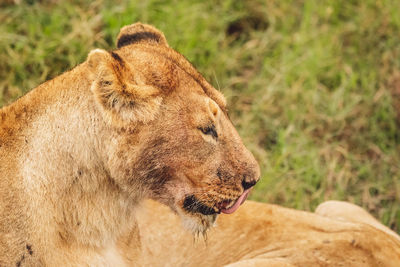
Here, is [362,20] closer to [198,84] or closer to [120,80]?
[198,84]

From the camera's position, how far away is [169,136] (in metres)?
2.49

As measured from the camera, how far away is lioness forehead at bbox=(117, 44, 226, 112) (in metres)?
2.53

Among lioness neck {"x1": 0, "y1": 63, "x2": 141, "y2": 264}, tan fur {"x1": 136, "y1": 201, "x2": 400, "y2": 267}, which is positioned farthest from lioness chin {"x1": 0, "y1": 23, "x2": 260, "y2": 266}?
tan fur {"x1": 136, "y1": 201, "x2": 400, "y2": 267}

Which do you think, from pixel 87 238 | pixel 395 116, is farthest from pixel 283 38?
pixel 87 238

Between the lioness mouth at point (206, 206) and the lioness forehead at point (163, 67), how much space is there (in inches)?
17.0

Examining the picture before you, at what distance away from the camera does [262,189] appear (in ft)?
14.6

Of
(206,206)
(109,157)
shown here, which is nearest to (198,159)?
(206,206)

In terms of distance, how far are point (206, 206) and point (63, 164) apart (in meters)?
0.66

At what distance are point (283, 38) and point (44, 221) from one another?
3.54 meters

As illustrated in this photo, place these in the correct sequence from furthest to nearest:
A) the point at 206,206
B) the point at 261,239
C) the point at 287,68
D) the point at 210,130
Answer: the point at 287,68, the point at 261,239, the point at 206,206, the point at 210,130

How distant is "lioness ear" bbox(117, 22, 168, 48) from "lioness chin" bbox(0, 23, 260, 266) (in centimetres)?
23

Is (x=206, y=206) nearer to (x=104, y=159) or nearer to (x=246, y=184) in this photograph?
(x=246, y=184)

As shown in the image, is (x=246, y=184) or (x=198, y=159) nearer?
(x=198, y=159)

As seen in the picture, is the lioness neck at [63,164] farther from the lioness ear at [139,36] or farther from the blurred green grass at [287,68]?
the blurred green grass at [287,68]
